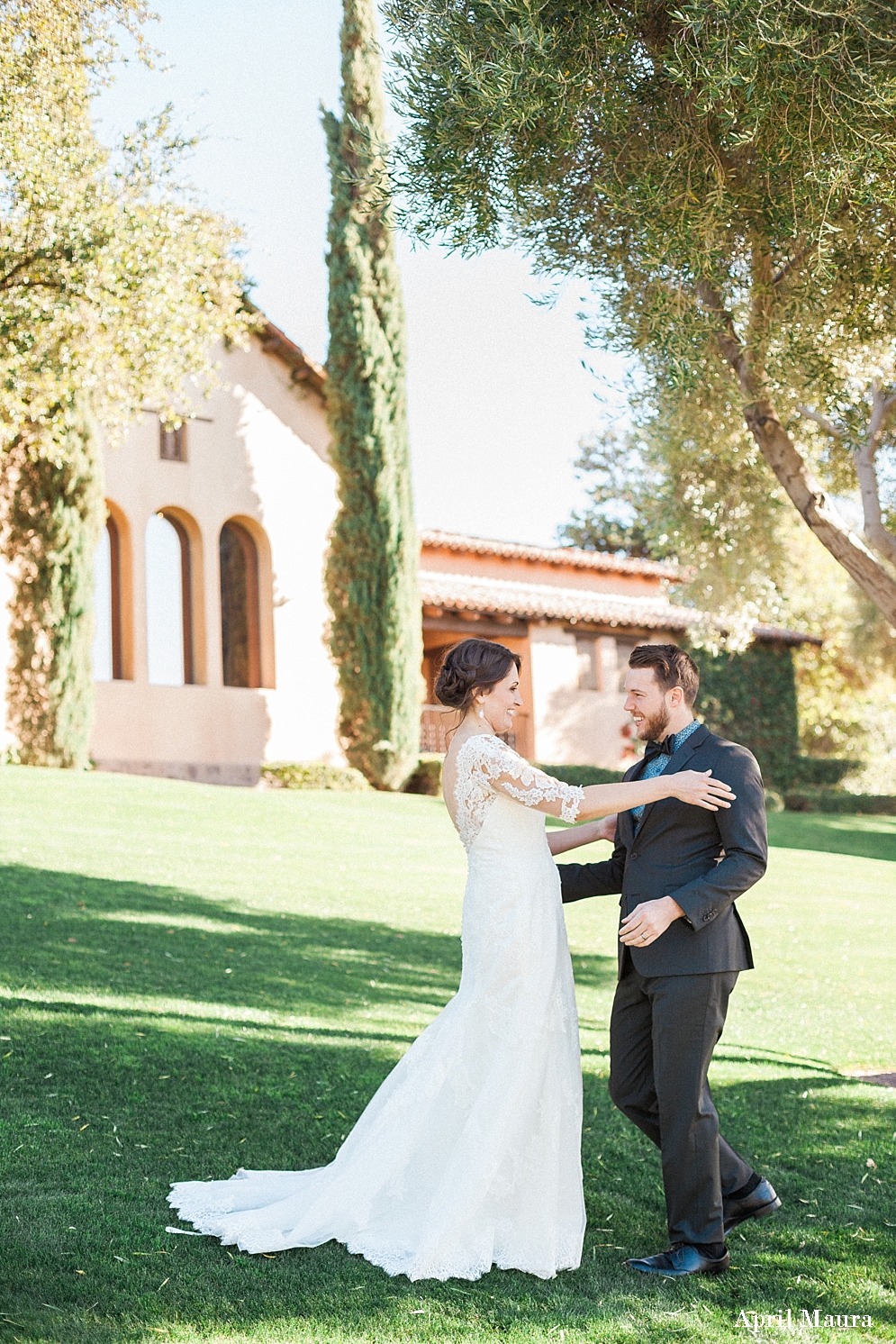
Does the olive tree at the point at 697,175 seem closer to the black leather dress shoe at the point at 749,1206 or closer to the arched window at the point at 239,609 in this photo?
the black leather dress shoe at the point at 749,1206

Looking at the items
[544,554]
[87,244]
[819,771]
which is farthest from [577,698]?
[87,244]

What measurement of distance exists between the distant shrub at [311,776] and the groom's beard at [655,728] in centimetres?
1706

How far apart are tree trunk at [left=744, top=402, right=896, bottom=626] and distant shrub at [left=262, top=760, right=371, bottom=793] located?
49.9 feet

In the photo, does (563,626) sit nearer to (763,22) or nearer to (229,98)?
(229,98)

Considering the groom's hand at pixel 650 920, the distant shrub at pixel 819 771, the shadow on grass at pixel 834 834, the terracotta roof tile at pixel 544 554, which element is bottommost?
the shadow on grass at pixel 834 834

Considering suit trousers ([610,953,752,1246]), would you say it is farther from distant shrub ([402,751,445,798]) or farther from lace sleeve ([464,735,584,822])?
distant shrub ([402,751,445,798])

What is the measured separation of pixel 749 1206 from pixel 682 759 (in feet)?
5.82

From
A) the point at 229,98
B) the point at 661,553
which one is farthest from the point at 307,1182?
the point at 229,98

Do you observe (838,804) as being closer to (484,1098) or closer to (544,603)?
(544,603)

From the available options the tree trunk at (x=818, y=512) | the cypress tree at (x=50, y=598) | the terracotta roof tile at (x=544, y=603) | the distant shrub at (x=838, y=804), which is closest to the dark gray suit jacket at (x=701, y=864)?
the tree trunk at (x=818, y=512)

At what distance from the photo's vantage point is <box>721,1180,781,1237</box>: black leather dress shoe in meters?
4.79

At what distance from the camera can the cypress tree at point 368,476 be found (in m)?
22.7

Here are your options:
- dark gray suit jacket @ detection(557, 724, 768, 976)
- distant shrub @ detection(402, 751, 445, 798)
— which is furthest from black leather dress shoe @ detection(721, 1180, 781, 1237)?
distant shrub @ detection(402, 751, 445, 798)

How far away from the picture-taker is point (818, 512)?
23.1 ft
